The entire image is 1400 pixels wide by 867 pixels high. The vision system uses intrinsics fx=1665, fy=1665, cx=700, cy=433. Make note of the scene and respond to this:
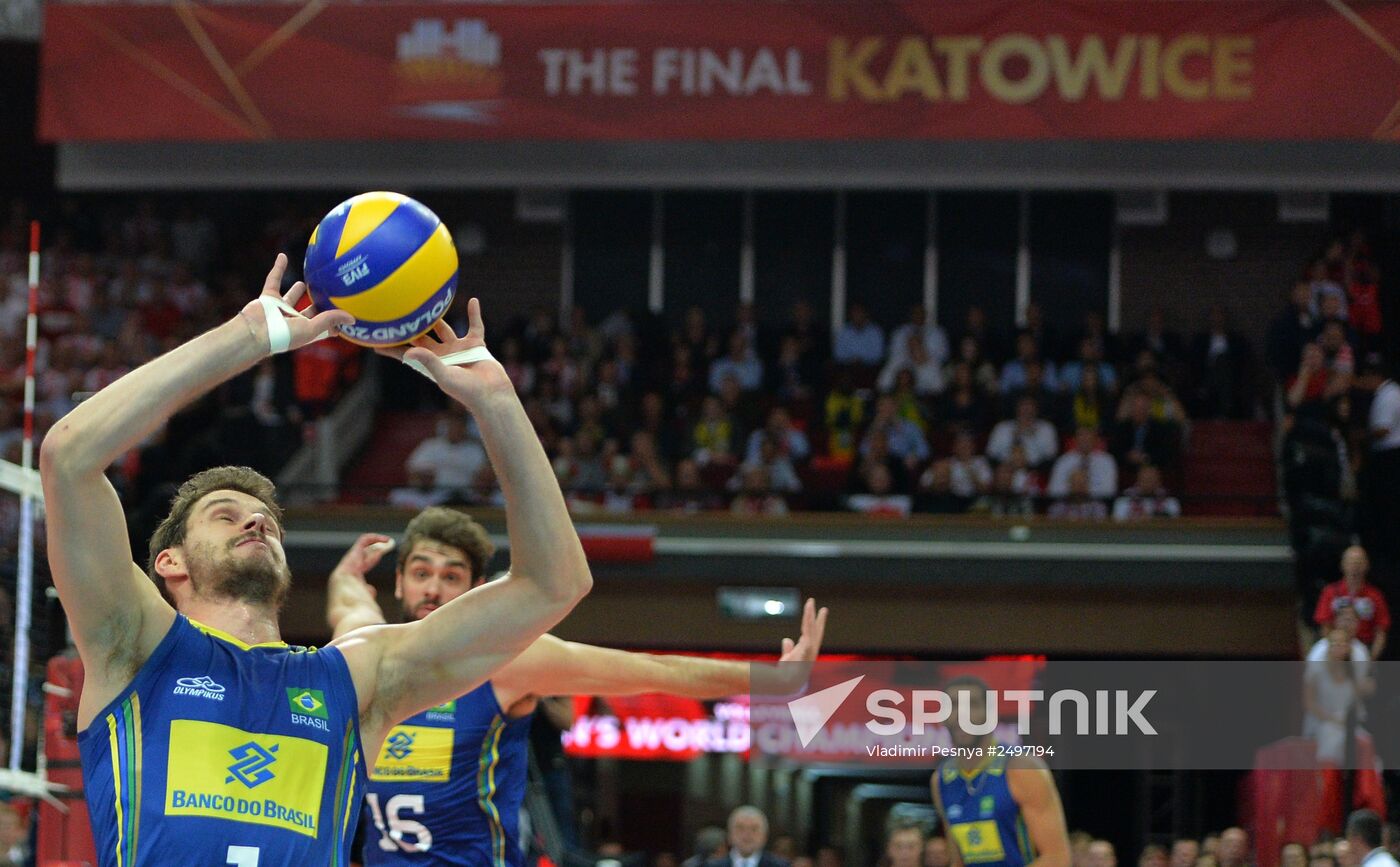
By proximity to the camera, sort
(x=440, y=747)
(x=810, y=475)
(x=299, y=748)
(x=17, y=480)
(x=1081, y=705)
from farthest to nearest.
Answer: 1. (x=810, y=475)
2. (x=1081, y=705)
3. (x=17, y=480)
4. (x=440, y=747)
5. (x=299, y=748)

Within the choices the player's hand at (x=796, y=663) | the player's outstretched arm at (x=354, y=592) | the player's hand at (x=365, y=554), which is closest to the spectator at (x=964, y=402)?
the player's outstretched arm at (x=354, y=592)

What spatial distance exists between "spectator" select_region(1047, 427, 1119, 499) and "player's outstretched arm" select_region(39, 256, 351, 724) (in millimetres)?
12990

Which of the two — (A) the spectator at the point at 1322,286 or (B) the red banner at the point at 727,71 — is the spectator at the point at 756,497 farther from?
(A) the spectator at the point at 1322,286

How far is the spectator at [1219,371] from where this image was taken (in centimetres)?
1759

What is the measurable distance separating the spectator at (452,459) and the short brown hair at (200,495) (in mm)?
12697

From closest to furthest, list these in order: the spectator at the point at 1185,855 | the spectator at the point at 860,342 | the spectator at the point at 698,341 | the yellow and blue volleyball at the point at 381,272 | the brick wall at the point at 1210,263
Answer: the yellow and blue volleyball at the point at 381,272
the spectator at the point at 1185,855
the spectator at the point at 698,341
the spectator at the point at 860,342
the brick wall at the point at 1210,263

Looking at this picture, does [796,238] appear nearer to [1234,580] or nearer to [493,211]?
[493,211]

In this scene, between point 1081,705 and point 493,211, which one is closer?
point 1081,705

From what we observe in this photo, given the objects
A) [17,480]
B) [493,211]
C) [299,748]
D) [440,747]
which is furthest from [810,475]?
[299,748]

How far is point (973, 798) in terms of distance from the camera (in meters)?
8.16

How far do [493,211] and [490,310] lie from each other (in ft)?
4.45

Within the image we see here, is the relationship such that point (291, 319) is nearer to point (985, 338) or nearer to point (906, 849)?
point (906, 849)

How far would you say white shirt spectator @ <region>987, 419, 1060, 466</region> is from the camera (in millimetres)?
16094

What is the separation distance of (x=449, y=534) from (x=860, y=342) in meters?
12.9
